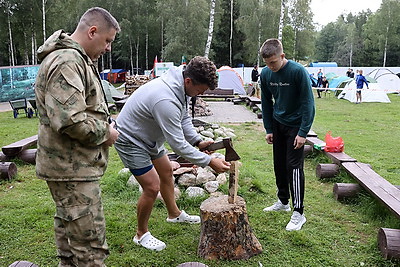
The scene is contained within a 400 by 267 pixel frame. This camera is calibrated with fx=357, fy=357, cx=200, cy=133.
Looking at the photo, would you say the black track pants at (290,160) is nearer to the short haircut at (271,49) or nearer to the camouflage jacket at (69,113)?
the short haircut at (271,49)

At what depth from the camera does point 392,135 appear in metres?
9.06

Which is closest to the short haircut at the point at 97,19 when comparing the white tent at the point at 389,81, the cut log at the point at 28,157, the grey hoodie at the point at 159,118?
the grey hoodie at the point at 159,118

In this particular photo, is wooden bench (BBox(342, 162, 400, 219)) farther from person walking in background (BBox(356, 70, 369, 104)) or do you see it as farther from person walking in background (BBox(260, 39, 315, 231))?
person walking in background (BBox(356, 70, 369, 104))

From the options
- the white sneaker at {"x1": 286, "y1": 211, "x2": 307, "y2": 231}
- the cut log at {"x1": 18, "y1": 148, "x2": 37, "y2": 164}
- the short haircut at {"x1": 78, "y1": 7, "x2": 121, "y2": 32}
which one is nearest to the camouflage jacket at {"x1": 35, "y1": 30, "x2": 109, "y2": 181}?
the short haircut at {"x1": 78, "y1": 7, "x2": 121, "y2": 32}

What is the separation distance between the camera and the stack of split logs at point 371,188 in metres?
3.00

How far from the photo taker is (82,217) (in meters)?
2.05

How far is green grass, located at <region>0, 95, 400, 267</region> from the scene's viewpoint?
3133mm

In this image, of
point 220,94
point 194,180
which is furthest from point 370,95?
point 194,180

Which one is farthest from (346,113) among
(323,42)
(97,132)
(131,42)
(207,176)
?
(323,42)

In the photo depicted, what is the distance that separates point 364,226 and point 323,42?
69370 millimetres

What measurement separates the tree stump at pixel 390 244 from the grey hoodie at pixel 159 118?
1661mm

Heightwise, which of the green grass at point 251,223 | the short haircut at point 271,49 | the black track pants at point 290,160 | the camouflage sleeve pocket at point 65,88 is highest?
the short haircut at point 271,49

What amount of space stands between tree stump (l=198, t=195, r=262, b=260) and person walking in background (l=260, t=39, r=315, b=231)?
76cm

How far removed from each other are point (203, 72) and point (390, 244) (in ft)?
6.91
